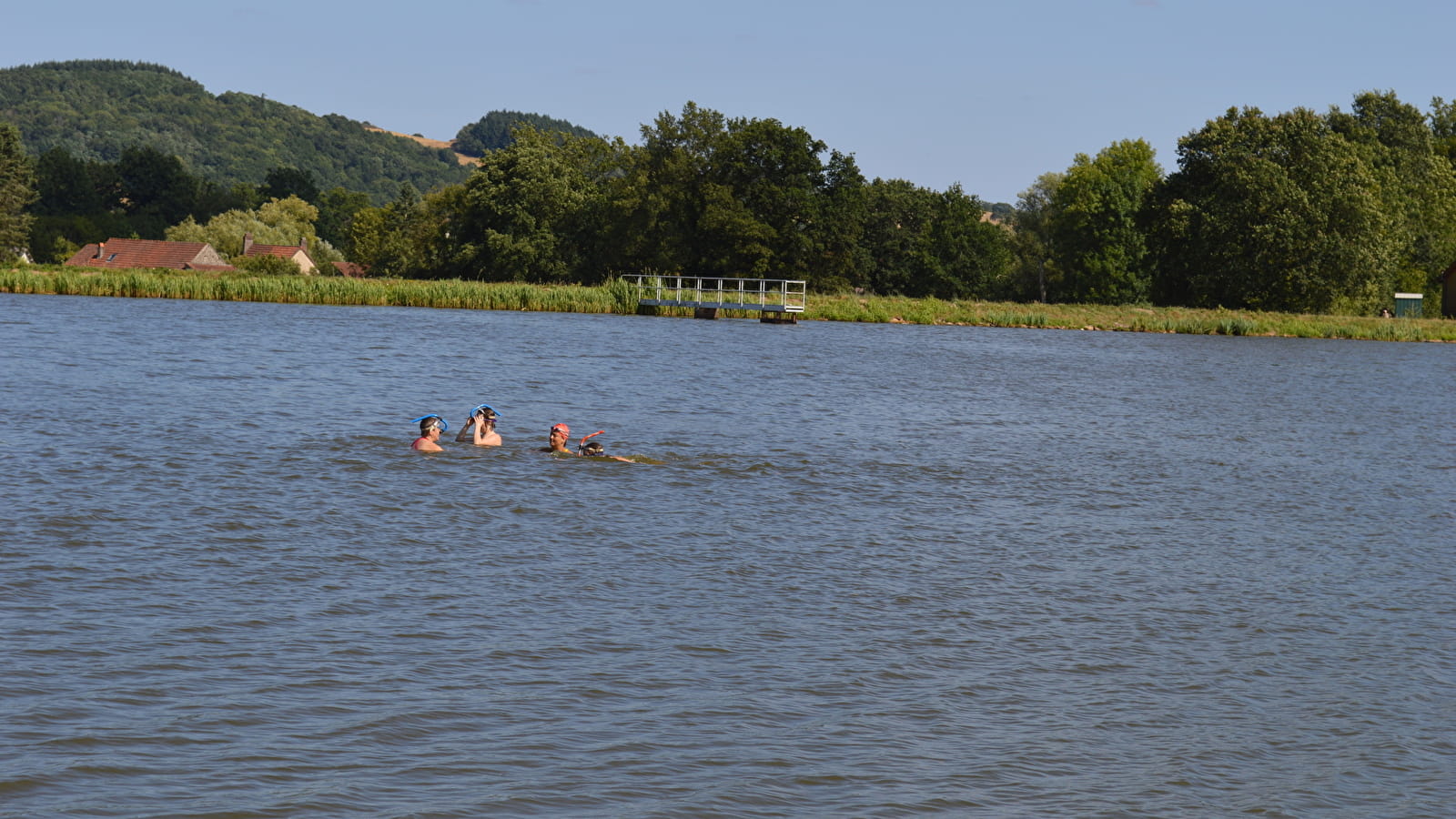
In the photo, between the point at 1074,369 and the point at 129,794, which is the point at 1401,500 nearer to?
the point at 129,794

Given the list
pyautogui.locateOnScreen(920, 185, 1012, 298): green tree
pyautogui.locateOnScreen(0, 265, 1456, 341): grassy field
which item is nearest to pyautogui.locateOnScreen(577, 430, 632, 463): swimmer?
pyautogui.locateOnScreen(0, 265, 1456, 341): grassy field

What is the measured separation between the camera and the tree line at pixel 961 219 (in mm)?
83250

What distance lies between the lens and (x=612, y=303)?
71938mm

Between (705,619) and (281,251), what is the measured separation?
13051cm

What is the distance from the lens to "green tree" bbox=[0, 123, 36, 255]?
4109 inches

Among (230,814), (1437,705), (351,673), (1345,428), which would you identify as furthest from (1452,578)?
(1345,428)

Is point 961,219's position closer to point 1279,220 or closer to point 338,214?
point 1279,220

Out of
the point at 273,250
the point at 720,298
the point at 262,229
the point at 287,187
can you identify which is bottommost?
the point at 720,298

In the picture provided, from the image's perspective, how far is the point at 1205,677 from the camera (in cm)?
967

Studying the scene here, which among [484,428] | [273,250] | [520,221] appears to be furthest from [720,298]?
[273,250]

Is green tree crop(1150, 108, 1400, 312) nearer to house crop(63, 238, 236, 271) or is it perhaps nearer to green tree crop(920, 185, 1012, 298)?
green tree crop(920, 185, 1012, 298)

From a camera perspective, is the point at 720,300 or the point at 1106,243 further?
the point at 1106,243

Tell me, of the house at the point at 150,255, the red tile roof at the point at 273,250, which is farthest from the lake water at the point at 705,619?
the red tile roof at the point at 273,250

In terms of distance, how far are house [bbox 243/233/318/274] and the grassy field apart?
54368 mm
